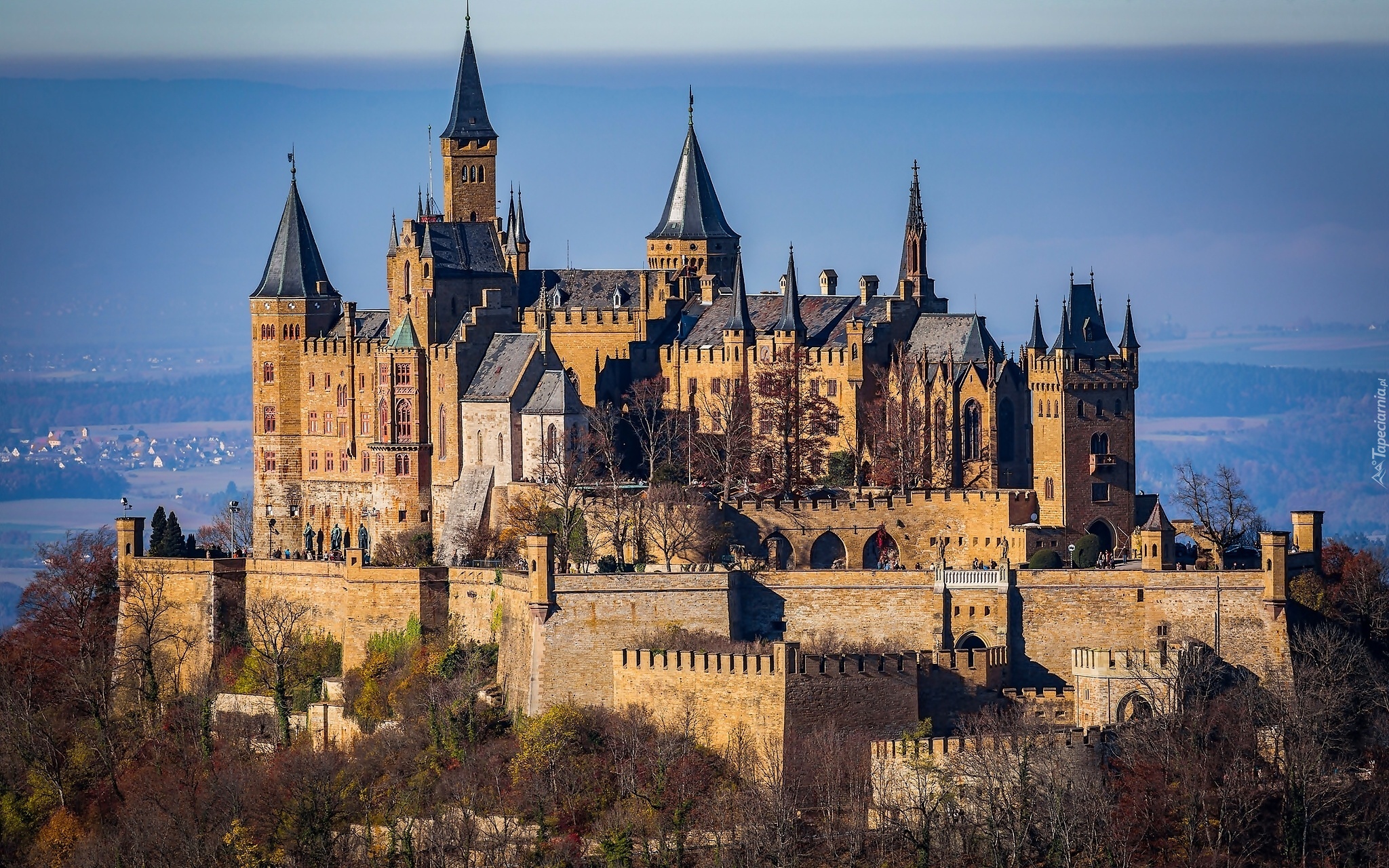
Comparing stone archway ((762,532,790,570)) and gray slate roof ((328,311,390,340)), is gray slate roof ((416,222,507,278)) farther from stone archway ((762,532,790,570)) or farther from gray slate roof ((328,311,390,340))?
stone archway ((762,532,790,570))

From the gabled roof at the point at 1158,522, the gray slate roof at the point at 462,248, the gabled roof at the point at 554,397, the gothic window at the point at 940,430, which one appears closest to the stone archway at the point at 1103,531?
the gothic window at the point at 940,430

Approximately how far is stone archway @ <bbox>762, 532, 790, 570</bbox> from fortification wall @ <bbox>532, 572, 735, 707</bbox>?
691 centimetres

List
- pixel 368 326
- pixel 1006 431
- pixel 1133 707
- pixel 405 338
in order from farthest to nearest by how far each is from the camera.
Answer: pixel 368 326 < pixel 405 338 < pixel 1006 431 < pixel 1133 707

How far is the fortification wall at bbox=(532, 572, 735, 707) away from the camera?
74.4 metres

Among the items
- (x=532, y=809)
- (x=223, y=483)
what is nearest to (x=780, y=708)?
(x=532, y=809)

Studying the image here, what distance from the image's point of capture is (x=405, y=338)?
94312 millimetres

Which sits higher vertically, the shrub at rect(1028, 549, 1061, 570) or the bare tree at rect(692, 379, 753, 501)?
the bare tree at rect(692, 379, 753, 501)

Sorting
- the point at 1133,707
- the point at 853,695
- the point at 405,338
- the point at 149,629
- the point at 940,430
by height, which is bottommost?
the point at 1133,707

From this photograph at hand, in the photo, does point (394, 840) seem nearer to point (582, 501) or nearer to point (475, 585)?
point (475, 585)

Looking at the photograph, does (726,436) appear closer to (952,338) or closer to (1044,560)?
(952,338)

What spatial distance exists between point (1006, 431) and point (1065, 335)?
16.6 feet

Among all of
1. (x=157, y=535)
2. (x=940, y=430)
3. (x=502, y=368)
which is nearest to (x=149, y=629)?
(x=157, y=535)

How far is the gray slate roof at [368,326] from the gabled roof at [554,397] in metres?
8.90

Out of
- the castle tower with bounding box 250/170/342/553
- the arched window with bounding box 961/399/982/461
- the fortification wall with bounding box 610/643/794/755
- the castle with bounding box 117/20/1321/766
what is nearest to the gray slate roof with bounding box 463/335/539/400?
the castle with bounding box 117/20/1321/766
